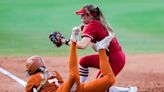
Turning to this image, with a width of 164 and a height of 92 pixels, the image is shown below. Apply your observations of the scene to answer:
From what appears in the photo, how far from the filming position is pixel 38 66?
6324 millimetres

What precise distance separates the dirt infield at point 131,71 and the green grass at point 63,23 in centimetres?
51

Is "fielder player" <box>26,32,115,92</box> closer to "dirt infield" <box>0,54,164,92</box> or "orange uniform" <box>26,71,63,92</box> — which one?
"orange uniform" <box>26,71,63,92</box>

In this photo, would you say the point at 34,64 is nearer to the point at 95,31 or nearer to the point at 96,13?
the point at 95,31

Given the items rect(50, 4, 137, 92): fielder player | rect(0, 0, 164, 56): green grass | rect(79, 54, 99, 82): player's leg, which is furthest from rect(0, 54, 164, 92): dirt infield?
rect(50, 4, 137, 92): fielder player

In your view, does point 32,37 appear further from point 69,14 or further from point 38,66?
point 38,66

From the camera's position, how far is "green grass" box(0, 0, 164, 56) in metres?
12.1

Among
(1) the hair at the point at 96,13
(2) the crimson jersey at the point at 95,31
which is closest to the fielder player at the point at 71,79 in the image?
(2) the crimson jersey at the point at 95,31

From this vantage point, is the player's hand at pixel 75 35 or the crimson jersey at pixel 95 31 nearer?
the player's hand at pixel 75 35

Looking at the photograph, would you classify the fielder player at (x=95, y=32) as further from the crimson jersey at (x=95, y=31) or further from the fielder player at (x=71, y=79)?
the fielder player at (x=71, y=79)

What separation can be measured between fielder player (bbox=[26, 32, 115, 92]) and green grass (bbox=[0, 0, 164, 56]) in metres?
5.08

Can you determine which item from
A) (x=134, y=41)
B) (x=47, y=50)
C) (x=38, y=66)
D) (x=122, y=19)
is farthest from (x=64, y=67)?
(x=38, y=66)

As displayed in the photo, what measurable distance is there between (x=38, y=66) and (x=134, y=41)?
625cm

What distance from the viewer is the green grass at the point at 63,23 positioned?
1205 cm

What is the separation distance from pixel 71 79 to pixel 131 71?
15.0 feet
